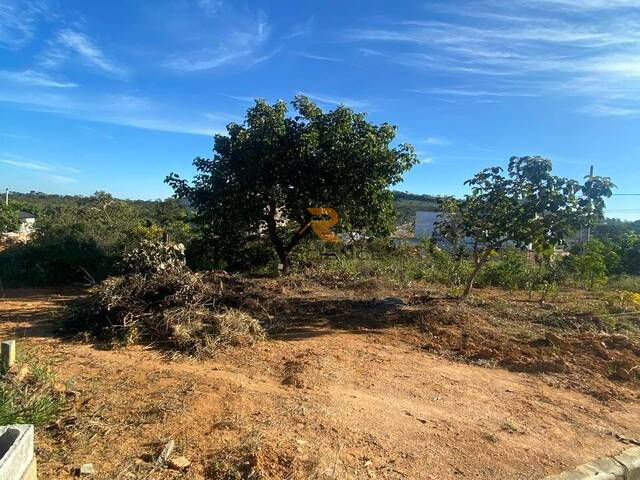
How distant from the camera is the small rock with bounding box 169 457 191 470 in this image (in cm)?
277

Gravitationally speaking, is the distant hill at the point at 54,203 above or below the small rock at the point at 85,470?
above

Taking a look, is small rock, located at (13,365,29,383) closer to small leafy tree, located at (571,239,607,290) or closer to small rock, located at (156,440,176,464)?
small rock, located at (156,440,176,464)

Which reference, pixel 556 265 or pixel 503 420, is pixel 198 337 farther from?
pixel 556 265

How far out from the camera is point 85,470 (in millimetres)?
2697

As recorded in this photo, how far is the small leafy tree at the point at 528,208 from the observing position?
743cm

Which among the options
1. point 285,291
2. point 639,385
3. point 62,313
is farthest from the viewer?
point 285,291

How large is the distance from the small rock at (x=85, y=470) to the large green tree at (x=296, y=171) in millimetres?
7588

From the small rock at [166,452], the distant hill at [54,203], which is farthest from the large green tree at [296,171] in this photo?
the distant hill at [54,203]

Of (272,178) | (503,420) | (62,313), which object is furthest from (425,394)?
(272,178)

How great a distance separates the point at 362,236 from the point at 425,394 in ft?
28.7

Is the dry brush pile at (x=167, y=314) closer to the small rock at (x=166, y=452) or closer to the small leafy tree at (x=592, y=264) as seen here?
the small rock at (x=166, y=452)

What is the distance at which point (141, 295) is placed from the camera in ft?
20.5

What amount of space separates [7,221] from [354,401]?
86.8 feet

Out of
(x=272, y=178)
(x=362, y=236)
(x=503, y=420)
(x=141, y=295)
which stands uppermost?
(x=272, y=178)
